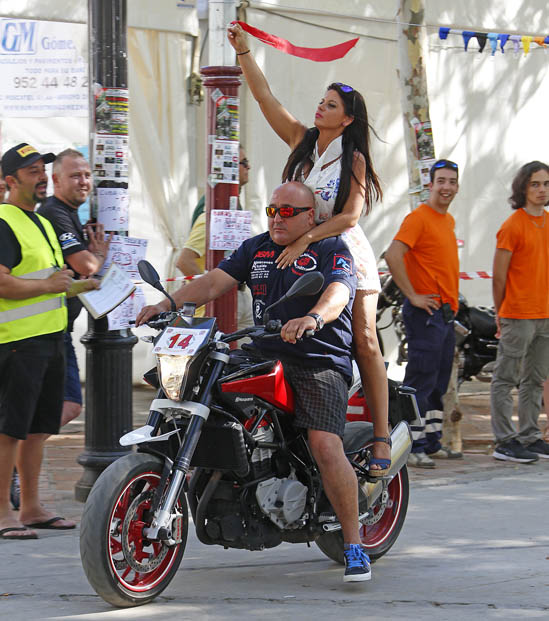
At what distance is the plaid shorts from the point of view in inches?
203

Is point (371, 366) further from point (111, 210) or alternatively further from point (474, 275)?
point (474, 275)

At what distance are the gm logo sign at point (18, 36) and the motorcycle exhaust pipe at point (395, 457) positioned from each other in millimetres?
6455

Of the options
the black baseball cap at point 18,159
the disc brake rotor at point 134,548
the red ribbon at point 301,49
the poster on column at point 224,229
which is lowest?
the disc brake rotor at point 134,548

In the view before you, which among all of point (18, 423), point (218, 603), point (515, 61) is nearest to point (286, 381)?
point (218, 603)

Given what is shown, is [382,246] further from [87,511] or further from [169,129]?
[87,511]

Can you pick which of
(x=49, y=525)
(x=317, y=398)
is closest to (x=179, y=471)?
(x=317, y=398)

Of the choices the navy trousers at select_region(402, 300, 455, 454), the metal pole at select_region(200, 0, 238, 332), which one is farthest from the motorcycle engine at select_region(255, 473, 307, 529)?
the navy trousers at select_region(402, 300, 455, 454)

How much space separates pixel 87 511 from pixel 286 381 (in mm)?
1061

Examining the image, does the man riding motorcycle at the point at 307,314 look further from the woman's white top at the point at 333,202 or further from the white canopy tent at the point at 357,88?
the white canopy tent at the point at 357,88

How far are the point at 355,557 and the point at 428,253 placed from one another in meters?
3.47

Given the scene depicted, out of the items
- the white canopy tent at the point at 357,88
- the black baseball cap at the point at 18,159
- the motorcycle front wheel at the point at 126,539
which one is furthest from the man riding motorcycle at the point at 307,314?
the white canopy tent at the point at 357,88

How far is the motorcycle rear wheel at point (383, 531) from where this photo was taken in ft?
18.5

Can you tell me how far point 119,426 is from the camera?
23.4 ft

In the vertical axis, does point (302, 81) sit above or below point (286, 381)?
above
